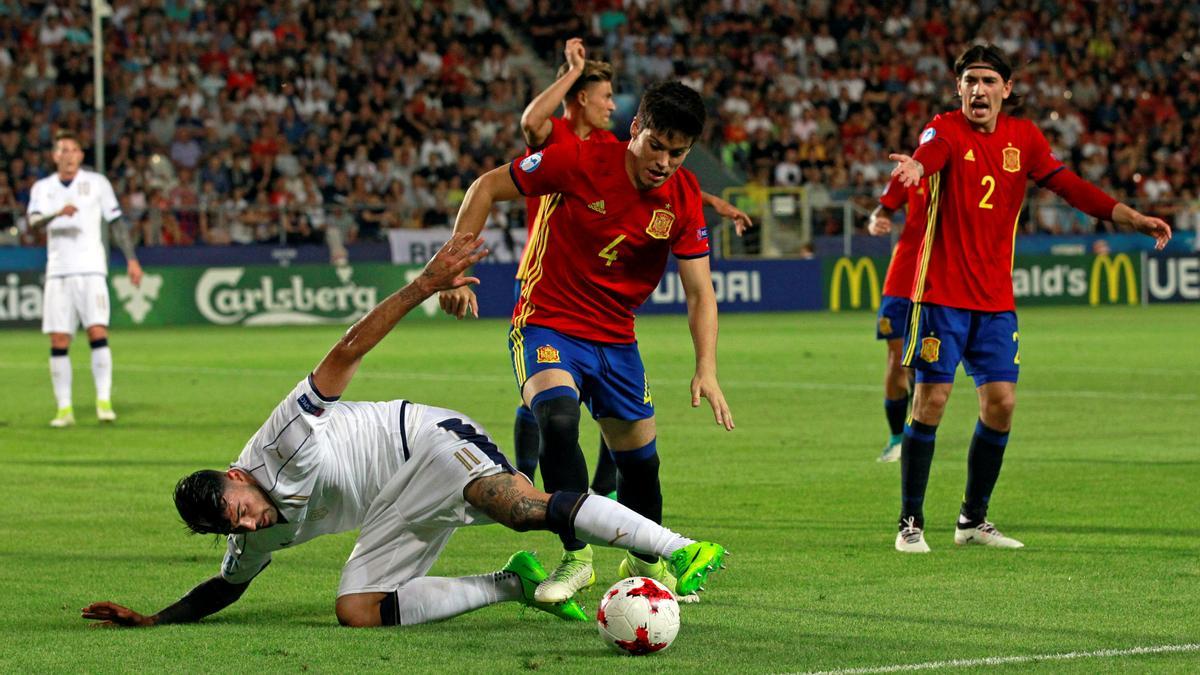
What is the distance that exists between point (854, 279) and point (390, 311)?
85.1ft

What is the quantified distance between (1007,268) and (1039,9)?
34.4 metres

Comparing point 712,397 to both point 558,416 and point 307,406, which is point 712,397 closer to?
point 558,416

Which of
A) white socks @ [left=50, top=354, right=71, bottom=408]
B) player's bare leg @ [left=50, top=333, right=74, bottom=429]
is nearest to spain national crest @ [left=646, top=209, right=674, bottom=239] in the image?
player's bare leg @ [left=50, top=333, right=74, bottom=429]

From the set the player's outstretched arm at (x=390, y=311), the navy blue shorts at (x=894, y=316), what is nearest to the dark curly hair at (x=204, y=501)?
the player's outstretched arm at (x=390, y=311)

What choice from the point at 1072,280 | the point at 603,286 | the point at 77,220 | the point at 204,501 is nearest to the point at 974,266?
the point at 603,286

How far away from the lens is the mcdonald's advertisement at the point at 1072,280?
31.1 meters

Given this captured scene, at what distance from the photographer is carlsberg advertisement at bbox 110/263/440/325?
Result: 92.4 feet

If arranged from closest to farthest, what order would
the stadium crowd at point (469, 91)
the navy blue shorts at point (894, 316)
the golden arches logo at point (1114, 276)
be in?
the navy blue shorts at point (894, 316) → the stadium crowd at point (469, 91) → the golden arches logo at point (1114, 276)

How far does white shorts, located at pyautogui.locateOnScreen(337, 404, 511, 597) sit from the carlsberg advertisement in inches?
868

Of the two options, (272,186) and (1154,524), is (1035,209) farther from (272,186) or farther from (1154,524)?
(1154,524)

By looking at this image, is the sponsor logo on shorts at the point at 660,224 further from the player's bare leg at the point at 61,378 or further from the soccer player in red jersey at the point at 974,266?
the player's bare leg at the point at 61,378

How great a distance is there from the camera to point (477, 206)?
6926mm

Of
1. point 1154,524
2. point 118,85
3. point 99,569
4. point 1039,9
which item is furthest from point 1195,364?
point 1039,9

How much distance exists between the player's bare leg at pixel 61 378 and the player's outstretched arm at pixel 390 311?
9.16 m
